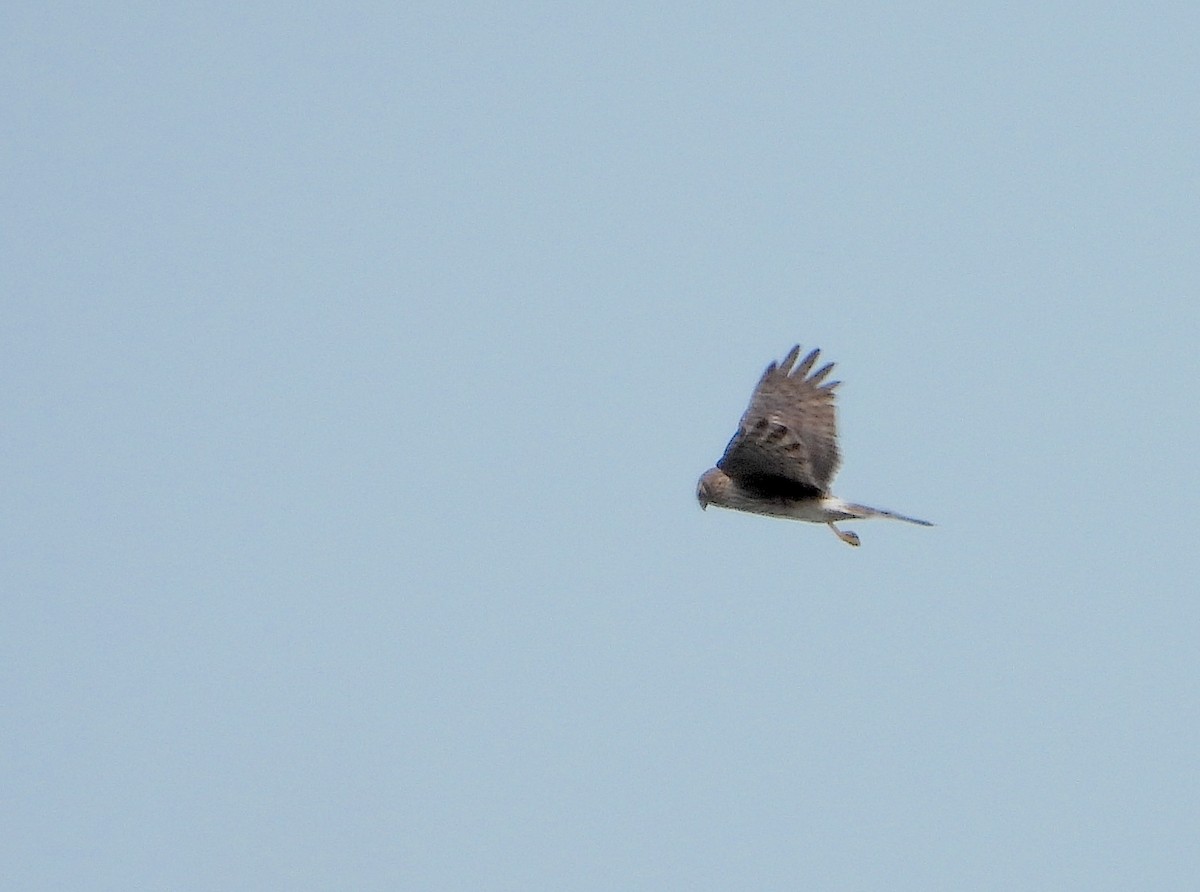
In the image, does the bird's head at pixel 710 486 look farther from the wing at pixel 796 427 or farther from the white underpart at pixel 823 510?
the white underpart at pixel 823 510

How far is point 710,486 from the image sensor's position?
17.6 metres

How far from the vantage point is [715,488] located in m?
17.6

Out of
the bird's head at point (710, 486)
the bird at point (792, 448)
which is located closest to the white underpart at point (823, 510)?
the bird at point (792, 448)

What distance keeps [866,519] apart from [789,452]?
856mm

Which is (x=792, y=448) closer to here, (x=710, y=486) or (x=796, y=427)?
(x=796, y=427)

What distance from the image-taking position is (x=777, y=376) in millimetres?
17078

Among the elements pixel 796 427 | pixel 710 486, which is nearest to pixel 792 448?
pixel 796 427

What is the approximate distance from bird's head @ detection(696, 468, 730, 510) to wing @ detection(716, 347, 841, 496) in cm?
35

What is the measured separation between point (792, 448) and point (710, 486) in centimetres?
104

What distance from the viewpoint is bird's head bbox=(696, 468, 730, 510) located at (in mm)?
17531

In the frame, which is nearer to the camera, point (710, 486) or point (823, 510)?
point (823, 510)

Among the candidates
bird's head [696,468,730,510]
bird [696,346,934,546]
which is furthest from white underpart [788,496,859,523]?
bird's head [696,468,730,510]

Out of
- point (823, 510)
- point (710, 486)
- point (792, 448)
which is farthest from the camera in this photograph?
point (710, 486)

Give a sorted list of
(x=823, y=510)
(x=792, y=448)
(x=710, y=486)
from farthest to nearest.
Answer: (x=710, y=486) → (x=823, y=510) → (x=792, y=448)
